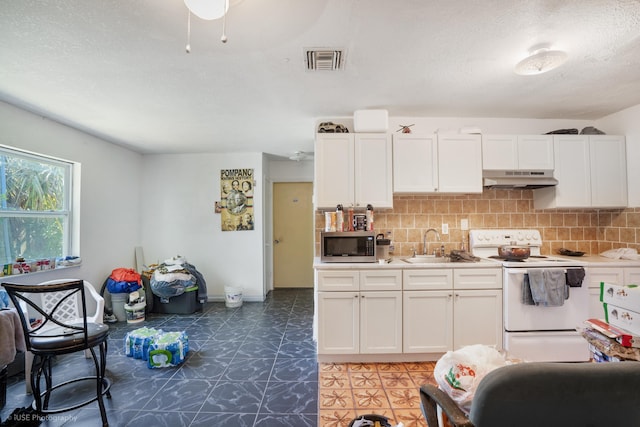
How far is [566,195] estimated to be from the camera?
9.82 feet

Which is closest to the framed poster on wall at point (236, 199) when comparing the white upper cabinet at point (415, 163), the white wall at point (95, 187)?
the white wall at point (95, 187)

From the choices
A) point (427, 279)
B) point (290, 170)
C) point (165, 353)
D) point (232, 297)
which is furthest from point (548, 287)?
point (290, 170)

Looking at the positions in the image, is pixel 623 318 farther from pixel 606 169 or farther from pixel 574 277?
pixel 606 169

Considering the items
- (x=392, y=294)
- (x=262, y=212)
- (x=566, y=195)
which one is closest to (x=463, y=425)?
(x=392, y=294)

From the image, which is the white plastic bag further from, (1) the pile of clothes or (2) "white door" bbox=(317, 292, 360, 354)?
(1) the pile of clothes

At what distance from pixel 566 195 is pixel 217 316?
4.50 m

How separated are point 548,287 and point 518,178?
112cm

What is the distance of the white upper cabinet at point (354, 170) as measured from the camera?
2908mm

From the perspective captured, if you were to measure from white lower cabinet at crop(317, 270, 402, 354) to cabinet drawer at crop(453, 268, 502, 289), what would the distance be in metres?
0.55

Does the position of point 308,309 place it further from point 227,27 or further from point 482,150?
point 227,27

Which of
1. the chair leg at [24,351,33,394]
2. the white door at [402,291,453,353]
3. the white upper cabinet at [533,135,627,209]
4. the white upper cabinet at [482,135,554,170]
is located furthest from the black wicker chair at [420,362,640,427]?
the chair leg at [24,351,33,394]

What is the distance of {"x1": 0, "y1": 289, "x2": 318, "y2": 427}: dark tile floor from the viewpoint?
1935 mm

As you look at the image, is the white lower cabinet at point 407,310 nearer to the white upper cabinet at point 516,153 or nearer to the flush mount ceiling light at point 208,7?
the white upper cabinet at point 516,153

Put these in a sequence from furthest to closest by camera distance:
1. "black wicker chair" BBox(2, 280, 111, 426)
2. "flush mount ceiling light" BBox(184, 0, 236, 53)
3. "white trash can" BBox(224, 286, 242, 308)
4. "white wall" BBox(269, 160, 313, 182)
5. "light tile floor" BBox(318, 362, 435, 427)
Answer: "white wall" BBox(269, 160, 313, 182) < "white trash can" BBox(224, 286, 242, 308) < "light tile floor" BBox(318, 362, 435, 427) < "black wicker chair" BBox(2, 280, 111, 426) < "flush mount ceiling light" BBox(184, 0, 236, 53)
